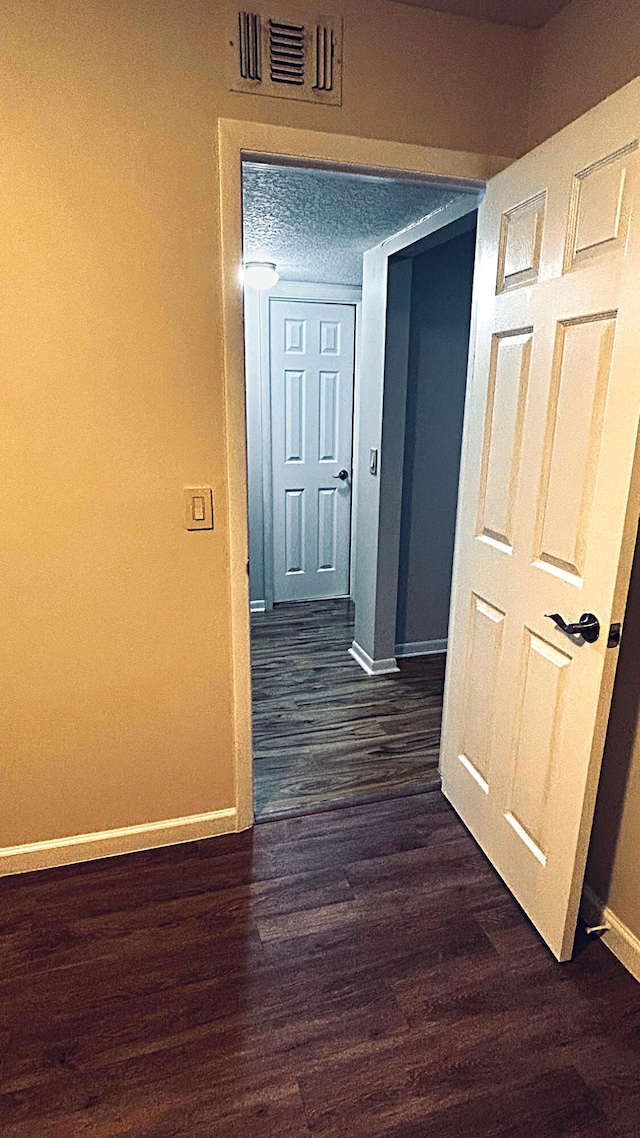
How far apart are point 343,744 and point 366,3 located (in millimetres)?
2488

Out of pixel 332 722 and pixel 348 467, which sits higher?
pixel 348 467

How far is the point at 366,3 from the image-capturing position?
1.67m

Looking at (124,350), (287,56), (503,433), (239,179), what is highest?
(287,56)

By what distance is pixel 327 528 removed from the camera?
15.2 feet

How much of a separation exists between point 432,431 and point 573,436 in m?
1.97

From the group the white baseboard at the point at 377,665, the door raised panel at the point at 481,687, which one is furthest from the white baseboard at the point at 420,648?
the door raised panel at the point at 481,687

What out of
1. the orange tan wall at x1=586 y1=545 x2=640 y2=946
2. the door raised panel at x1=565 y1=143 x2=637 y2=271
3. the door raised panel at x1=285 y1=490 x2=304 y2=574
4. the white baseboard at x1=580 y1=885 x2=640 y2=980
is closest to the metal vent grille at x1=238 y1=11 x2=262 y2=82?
the door raised panel at x1=565 y1=143 x2=637 y2=271

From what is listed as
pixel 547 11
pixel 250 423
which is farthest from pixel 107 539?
pixel 250 423

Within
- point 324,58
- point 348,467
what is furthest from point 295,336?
point 324,58

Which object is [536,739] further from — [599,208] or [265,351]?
[265,351]

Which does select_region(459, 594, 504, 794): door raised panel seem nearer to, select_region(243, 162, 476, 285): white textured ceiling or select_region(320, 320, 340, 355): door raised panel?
select_region(243, 162, 476, 285): white textured ceiling

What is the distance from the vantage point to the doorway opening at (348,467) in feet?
8.04

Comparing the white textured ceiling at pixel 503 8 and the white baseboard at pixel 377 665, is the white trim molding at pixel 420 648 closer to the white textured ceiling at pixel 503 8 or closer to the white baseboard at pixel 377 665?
the white baseboard at pixel 377 665

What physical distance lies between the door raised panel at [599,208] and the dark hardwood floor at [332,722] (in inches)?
73.4
